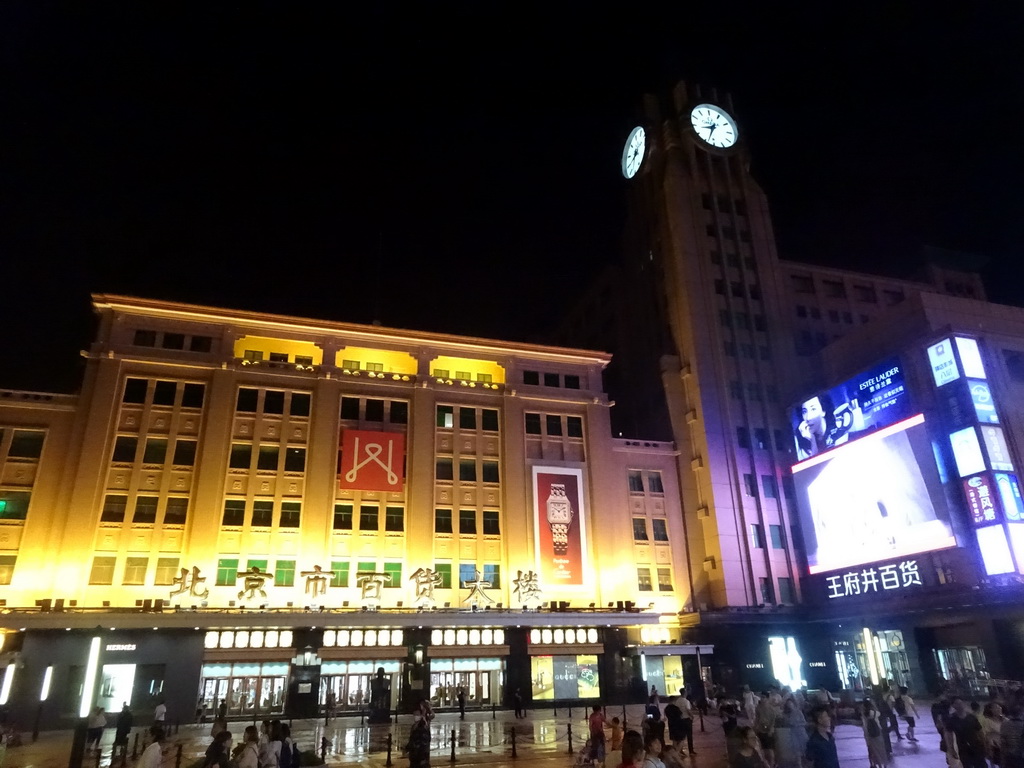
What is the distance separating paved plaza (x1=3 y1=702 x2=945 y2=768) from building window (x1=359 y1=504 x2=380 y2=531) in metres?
12.4

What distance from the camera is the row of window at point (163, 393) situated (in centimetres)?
4406

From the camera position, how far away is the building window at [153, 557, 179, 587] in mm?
40088

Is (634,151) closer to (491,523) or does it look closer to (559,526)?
(559,526)

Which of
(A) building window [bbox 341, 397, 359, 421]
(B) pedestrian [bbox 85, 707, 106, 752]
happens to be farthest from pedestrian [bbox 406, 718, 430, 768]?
(A) building window [bbox 341, 397, 359, 421]

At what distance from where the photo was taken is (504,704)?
132ft

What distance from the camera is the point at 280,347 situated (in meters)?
49.1

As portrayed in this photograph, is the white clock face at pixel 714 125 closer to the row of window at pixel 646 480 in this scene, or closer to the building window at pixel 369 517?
the row of window at pixel 646 480

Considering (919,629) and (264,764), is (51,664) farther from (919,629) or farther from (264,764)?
(919,629)

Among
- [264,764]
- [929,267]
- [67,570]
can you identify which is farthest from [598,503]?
[929,267]

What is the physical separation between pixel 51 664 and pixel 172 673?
5813mm

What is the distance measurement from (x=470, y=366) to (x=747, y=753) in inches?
1740

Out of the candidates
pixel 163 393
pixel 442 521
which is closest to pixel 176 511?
pixel 163 393

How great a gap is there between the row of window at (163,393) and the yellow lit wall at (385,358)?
9.69 m

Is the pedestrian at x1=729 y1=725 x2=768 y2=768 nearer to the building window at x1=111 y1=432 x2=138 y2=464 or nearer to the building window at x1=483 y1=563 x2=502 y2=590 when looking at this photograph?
the building window at x1=483 y1=563 x2=502 y2=590
